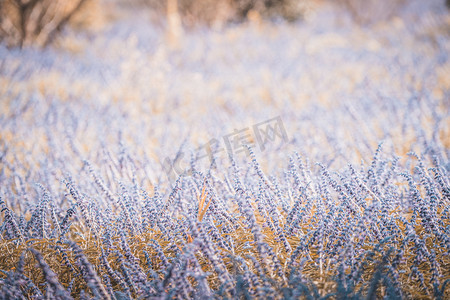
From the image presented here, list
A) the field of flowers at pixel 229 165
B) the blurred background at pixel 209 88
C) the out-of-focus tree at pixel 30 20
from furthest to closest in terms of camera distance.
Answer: the out-of-focus tree at pixel 30 20, the blurred background at pixel 209 88, the field of flowers at pixel 229 165

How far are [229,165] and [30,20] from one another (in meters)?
8.46

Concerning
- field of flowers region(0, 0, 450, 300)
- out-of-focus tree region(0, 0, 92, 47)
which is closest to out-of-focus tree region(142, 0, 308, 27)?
field of flowers region(0, 0, 450, 300)

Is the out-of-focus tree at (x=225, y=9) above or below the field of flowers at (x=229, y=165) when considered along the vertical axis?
above

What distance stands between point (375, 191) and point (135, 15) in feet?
53.9

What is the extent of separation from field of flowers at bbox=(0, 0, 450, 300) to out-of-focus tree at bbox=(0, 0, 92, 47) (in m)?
0.59

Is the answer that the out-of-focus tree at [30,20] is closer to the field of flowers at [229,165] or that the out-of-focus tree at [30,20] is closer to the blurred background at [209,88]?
the blurred background at [209,88]

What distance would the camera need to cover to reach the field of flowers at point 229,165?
4.67ft

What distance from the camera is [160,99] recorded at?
525 centimetres

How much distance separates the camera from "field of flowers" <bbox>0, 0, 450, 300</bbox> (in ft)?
4.67

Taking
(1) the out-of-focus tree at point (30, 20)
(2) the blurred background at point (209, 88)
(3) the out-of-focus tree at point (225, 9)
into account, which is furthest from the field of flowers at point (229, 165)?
(3) the out-of-focus tree at point (225, 9)

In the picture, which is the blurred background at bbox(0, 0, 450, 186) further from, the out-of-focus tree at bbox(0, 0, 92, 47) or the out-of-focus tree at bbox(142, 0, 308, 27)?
the out-of-focus tree at bbox(142, 0, 308, 27)

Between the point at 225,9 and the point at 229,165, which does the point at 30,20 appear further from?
the point at 229,165

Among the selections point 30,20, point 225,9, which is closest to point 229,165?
point 30,20

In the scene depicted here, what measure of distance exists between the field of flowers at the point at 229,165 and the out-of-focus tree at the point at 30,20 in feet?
1.95
